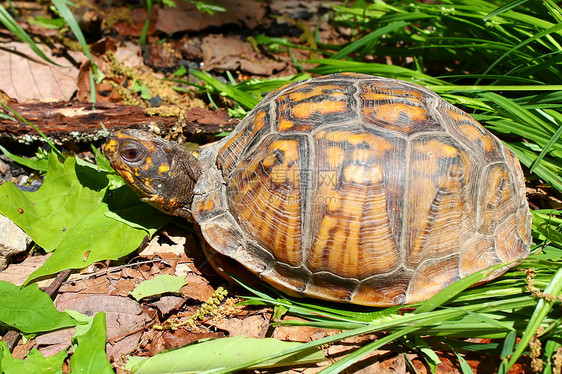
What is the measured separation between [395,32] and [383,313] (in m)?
2.94

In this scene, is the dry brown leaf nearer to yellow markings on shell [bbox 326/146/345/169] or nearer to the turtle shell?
the turtle shell

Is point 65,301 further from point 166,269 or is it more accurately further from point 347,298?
point 347,298

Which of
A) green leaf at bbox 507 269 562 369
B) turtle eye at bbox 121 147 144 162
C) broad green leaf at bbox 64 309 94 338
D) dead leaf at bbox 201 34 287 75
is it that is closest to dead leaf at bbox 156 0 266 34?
dead leaf at bbox 201 34 287 75

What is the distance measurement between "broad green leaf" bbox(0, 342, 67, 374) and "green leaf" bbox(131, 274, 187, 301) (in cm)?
50

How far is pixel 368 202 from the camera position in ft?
7.17

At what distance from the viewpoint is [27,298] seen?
228 centimetres

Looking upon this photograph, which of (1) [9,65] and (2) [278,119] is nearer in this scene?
(2) [278,119]

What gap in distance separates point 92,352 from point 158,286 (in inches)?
22.8

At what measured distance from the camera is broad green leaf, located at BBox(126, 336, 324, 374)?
205cm

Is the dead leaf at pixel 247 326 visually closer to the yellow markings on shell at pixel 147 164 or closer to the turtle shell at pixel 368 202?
the turtle shell at pixel 368 202

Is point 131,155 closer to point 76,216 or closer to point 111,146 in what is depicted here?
point 111,146

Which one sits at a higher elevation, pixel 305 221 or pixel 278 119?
pixel 278 119

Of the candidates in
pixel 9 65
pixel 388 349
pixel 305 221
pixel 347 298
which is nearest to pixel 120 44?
pixel 9 65

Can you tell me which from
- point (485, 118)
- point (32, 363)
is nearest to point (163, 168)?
point (32, 363)
